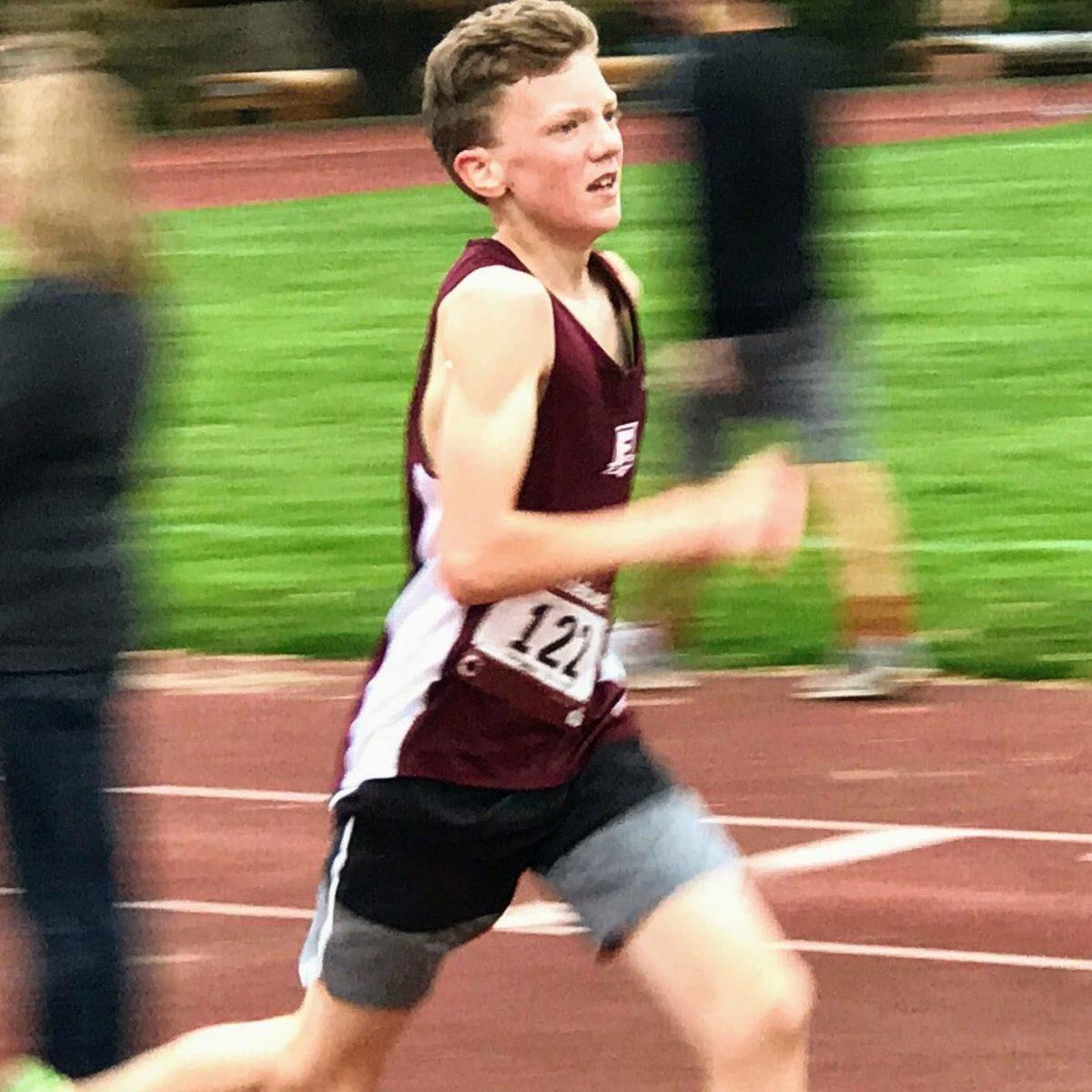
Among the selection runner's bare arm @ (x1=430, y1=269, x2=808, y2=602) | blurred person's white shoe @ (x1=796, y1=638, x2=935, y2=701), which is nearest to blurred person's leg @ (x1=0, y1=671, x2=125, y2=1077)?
runner's bare arm @ (x1=430, y1=269, x2=808, y2=602)

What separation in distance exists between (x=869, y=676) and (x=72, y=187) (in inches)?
174

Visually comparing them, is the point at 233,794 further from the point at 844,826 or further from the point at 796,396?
the point at 796,396

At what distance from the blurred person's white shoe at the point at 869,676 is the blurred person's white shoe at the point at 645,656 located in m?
0.44

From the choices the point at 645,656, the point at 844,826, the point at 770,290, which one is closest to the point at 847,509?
the point at 770,290

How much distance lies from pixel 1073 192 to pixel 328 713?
16098 millimetres

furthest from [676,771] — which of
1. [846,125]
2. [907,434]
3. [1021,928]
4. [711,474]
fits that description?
[846,125]

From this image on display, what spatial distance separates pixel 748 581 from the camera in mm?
10625

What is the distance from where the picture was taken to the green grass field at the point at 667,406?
32.5 ft

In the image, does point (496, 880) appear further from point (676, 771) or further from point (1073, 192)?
point (1073, 192)

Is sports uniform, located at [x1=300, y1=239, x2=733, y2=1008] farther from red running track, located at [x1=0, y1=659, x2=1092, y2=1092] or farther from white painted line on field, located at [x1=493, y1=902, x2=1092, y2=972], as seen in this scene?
white painted line on field, located at [x1=493, y1=902, x2=1092, y2=972]

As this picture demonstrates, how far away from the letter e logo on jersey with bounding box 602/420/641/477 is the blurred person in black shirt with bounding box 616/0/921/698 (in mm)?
3926

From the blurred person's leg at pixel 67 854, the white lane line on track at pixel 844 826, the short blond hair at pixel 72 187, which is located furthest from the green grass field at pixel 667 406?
the white lane line on track at pixel 844 826

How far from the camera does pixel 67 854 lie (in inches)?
182

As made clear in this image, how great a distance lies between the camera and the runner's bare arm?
3.94 m
